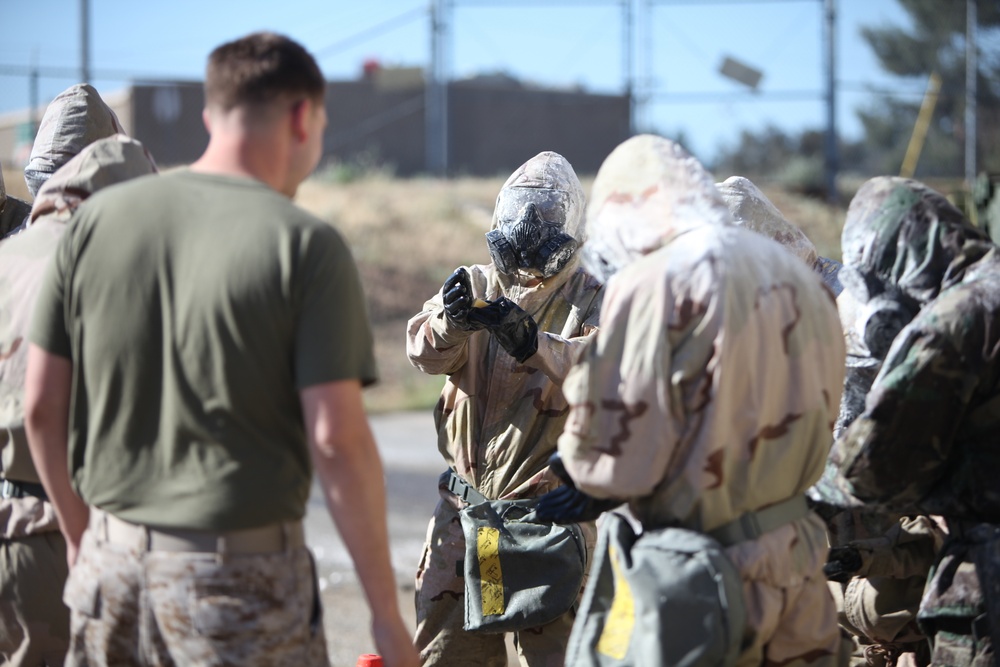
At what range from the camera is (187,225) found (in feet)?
8.25

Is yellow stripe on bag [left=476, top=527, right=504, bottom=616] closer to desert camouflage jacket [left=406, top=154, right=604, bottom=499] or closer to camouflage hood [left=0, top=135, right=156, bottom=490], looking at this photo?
desert camouflage jacket [left=406, top=154, right=604, bottom=499]

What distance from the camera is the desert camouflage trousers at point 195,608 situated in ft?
8.06

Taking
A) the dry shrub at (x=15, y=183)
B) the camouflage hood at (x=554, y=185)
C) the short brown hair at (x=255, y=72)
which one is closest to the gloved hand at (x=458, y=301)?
the camouflage hood at (x=554, y=185)

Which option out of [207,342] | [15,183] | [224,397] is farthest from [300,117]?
[15,183]

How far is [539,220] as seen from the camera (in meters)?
4.21

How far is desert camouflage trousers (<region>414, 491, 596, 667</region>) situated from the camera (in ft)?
13.7

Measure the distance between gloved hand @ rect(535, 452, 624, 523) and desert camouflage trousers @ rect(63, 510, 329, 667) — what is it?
662mm

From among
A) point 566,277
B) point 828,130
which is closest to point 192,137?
point 828,130

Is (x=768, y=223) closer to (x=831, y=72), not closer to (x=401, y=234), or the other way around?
(x=831, y=72)

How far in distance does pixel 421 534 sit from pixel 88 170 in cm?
522

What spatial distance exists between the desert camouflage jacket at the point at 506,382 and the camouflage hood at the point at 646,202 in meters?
1.05

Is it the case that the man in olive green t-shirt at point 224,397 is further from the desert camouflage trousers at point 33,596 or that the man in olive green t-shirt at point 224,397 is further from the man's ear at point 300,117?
the desert camouflage trousers at point 33,596

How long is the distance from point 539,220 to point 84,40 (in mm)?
12869

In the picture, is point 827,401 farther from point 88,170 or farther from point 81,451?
point 88,170
